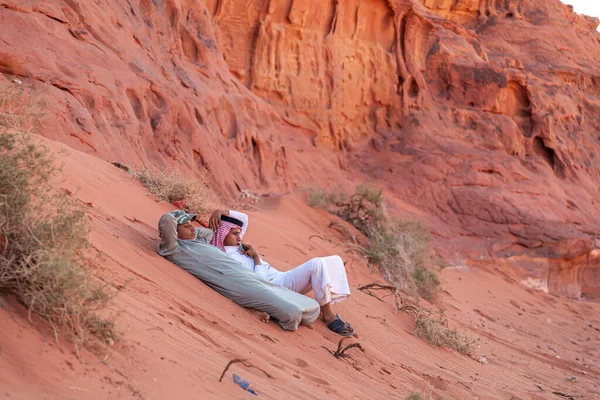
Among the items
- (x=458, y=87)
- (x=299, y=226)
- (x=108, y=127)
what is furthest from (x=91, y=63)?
(x=458, y=87)

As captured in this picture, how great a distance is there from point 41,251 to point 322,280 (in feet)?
8.85

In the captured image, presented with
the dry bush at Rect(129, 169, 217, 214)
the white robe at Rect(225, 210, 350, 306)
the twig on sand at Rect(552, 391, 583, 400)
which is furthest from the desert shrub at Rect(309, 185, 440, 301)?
the white robe at Rect(225, 210, 350, 306)

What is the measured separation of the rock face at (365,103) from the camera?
34.3 ft

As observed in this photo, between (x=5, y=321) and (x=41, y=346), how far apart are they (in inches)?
7.5

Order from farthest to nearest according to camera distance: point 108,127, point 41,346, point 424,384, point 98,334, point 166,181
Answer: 1. point 108,127
2. point 166,181
3. point 424,384
4. point 98,334
5. point 41,346

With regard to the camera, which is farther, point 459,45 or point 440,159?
point 459,45

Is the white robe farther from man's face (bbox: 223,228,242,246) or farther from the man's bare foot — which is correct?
the man's bare foot

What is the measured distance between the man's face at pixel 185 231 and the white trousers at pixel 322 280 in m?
0.87

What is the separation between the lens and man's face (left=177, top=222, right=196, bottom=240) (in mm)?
4977

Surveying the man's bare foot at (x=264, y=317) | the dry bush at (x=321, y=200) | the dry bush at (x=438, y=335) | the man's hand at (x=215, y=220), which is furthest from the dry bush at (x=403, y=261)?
the man's bare foot at (x=264, y=317)

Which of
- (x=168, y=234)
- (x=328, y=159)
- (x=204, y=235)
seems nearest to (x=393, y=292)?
(x=204, y=235)

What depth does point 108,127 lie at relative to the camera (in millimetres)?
9297

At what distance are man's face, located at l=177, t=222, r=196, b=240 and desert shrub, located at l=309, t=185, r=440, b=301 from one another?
471 cm

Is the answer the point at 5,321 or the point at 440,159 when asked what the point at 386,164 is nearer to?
the point at 440,159
